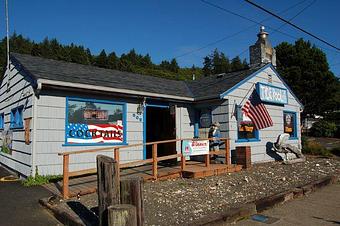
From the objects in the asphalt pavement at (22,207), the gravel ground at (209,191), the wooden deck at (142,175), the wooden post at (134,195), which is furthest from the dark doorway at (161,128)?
the wooden post at (134,195)

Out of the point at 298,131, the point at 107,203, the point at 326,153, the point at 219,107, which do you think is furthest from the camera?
the point at 326,153

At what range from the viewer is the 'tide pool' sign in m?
13.9

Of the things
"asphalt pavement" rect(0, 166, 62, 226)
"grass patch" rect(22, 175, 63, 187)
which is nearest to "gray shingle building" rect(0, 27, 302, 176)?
"grass patch" rect(22, 175, 63, 187)

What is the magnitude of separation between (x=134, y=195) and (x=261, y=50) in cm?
1193

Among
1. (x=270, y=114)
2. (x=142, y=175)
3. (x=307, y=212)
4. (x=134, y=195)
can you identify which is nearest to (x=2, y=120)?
(x=142, y=175)

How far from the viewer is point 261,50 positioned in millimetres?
15211

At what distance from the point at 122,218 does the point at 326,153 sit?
1701 centimetres

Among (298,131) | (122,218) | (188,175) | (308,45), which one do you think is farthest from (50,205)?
(308,45)

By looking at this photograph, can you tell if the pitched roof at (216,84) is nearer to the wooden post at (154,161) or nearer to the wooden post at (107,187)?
the wooden post at (154,161)

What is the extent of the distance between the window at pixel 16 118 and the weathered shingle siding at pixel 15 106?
0.15 metres

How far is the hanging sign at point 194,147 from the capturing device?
10094 millimetres

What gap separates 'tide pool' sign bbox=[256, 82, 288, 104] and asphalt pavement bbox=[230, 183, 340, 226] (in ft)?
19.7

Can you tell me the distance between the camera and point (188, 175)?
32.7 feet

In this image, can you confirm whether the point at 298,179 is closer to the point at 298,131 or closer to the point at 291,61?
the point at 298,131
